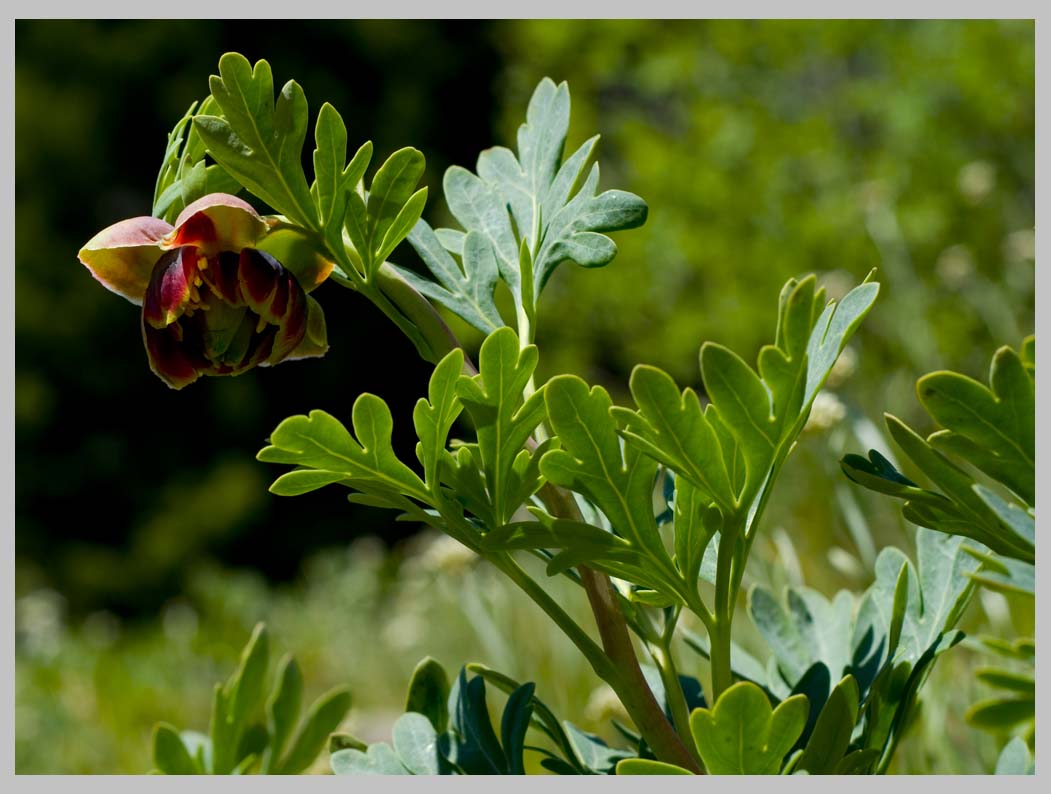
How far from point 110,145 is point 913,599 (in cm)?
478

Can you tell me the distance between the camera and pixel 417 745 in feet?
2.00

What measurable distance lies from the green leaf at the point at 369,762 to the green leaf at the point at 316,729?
0.14 meters

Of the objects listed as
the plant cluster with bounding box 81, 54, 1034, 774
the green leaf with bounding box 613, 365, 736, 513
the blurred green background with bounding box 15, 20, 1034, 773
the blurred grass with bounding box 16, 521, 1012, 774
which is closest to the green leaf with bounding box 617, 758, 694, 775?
the plant cluster with bounding box 81, 54, 1034, 774

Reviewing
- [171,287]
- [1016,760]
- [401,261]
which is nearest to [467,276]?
[171,287]

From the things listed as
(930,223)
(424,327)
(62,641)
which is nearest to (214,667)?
(62,641)

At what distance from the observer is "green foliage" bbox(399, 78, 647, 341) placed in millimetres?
590

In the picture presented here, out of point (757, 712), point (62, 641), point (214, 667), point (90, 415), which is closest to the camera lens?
point (757, 712)

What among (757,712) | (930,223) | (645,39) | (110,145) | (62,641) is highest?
(645,39)

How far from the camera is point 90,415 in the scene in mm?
4727

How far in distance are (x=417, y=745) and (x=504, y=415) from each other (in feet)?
0.67

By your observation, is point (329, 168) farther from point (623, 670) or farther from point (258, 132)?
point (623, 670)

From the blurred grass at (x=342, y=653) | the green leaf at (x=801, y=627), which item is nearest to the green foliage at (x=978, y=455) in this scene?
the green leaf at (x=801, y=627)

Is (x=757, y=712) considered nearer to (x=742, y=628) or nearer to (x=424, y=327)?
(x=424, y=327)

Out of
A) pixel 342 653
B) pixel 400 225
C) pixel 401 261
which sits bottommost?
pixel 342 653
